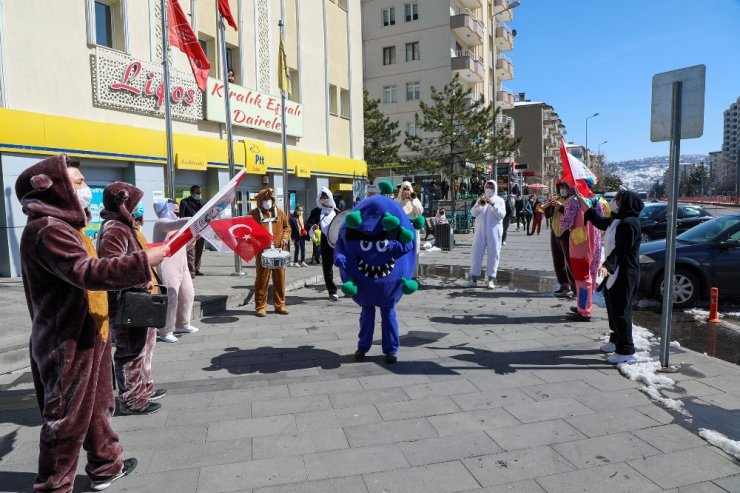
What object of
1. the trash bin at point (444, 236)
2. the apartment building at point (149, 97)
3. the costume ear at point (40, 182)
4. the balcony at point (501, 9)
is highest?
the balcony at point (501, 9)

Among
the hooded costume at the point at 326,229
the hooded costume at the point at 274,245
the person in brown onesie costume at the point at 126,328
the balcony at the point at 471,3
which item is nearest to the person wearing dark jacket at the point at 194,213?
the hooded costume at the point at 326,229

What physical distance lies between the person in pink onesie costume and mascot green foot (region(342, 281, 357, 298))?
201 cm

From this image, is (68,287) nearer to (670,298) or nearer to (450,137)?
(670,298)

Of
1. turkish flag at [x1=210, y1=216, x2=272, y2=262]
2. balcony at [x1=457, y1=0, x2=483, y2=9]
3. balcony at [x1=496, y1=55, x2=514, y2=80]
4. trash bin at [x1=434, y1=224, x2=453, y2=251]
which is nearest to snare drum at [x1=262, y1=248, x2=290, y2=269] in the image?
turkish flag at [x1=210, y1=216, x2=272, y2=262]

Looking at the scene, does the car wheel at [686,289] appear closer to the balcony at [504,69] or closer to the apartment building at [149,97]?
the apartment building at [149,97]

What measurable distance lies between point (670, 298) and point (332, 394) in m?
3.34

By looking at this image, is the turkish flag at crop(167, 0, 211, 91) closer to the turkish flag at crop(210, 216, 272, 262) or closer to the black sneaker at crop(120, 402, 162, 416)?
the turkish flag at crop(210, 216, 272, 262)

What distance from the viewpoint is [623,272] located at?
531 centimetres

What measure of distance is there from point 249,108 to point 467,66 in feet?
82.5

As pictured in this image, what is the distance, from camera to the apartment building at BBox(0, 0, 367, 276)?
1089cm

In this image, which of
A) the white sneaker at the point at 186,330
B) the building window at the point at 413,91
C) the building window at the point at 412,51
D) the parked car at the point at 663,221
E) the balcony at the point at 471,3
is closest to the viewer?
the white sneaker at the point at 186,330

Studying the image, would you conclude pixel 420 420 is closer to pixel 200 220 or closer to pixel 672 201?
pixel 200 220

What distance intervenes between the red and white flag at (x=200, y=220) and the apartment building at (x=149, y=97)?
620cm

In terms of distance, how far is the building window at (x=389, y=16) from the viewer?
40.7m
